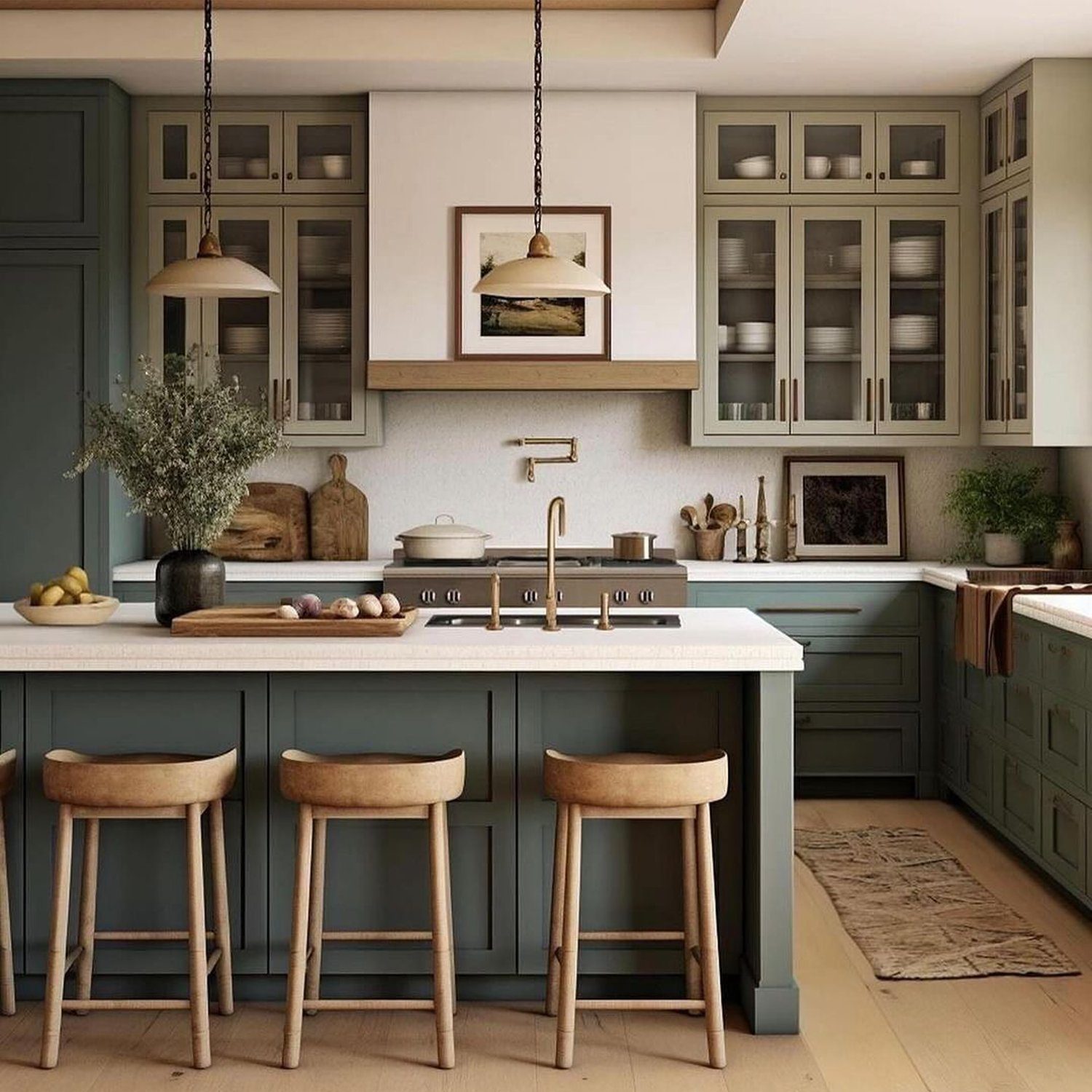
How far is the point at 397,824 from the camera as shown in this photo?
3404 millimetres

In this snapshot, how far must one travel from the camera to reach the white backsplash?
19.9 ft

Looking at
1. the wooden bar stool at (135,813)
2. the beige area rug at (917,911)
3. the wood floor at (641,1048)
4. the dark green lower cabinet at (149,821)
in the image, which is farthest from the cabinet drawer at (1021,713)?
the wooden bar stool at (135,813)

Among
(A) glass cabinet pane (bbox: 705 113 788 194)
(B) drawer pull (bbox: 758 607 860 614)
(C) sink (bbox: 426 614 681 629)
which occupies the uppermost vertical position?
(A) glass cabinet pane (bbox: 705 113 788 194)

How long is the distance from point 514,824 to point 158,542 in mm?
3156

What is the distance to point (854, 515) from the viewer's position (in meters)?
6.03

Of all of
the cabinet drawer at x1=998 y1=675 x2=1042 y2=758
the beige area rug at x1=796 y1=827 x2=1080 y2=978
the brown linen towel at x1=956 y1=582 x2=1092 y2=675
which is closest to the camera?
the beige area rug at x1=796 y1=827 x2=1080 y2=978

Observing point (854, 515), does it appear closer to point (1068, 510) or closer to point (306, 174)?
point (1068, 510)

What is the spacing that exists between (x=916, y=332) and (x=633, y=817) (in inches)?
129

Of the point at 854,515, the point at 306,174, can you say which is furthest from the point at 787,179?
the point at 306,174

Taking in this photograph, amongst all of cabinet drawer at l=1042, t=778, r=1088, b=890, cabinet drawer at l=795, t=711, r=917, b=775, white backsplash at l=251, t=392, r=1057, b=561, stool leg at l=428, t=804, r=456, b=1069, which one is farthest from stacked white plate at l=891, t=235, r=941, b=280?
stool leg at l=428, t=804, r=456, b=1069

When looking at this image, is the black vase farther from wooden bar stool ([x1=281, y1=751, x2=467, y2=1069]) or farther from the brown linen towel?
the brown linen towel

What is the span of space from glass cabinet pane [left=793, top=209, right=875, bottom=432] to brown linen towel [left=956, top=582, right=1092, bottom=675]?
1104 mm

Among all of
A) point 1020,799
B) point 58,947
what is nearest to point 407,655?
point 58,947

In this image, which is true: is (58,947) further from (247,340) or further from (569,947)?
(247,340)
